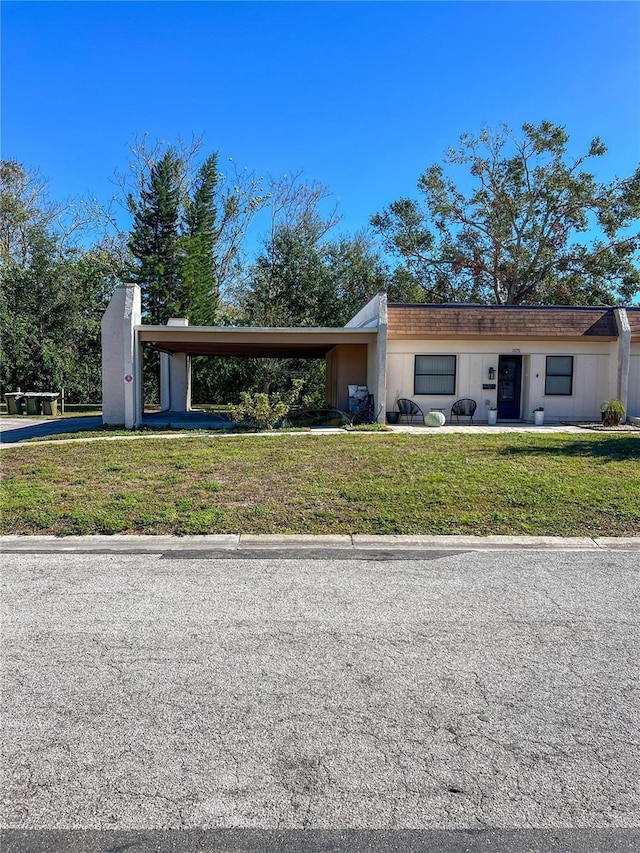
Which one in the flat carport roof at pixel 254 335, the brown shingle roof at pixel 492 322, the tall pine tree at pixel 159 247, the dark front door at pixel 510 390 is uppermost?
the tall pine tree at pixel 159 247

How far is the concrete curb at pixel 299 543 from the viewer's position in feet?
19.9

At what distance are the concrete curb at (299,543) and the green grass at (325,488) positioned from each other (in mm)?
210

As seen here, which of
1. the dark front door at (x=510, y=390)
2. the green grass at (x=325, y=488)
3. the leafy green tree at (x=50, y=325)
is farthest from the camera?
the leafy green tree at (x=50, y=325)

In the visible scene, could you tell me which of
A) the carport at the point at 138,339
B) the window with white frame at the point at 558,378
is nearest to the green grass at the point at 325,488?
the carport at the point at 138,339

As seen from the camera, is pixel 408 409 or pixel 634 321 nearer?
pixel 408 409

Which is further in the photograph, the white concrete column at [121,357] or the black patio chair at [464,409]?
the black patio chair at [464,409]

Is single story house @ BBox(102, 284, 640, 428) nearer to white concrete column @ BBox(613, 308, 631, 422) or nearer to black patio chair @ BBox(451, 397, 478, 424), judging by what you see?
white concrete column @ BBox(613, 308, 631, 422)

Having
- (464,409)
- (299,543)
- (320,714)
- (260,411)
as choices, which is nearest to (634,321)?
(464,409)

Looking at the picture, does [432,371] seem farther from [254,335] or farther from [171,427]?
[171,427]

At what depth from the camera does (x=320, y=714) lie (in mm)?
2977

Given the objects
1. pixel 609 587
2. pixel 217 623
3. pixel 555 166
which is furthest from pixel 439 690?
pixel 555 166

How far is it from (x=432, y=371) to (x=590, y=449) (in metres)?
6.81

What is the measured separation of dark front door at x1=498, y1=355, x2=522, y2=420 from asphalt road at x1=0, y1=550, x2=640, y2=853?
13.6 m

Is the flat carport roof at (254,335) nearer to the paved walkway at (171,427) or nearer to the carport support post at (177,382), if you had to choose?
the paved walkway at (171,427)
